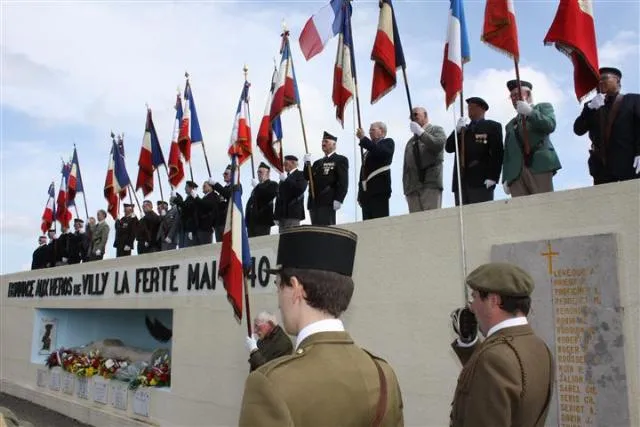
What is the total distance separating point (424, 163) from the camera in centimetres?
567

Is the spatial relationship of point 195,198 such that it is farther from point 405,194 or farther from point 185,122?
point 405,194

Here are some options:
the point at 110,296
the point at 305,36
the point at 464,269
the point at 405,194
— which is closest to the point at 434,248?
the point at 464,269

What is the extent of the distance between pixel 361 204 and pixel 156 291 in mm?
4020

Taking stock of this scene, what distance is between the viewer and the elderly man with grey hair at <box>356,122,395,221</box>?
6141 mm

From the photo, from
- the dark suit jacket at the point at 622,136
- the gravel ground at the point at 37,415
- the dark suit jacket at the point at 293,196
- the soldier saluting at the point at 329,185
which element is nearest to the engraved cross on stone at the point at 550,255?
the dark suit jacket at the point at 622,136

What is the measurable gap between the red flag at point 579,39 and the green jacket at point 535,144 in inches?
15.5

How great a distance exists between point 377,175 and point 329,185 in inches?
31.4

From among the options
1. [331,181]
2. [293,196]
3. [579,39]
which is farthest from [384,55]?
[293,196]

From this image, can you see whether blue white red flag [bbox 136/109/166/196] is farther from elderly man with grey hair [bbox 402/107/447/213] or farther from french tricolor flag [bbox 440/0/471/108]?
french tricolor flag [bbox 440/0/471/108]

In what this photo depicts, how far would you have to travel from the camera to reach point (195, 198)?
9500mm

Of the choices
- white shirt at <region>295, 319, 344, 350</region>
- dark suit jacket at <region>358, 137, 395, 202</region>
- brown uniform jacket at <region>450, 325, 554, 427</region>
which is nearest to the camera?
white shirt at <region>295, 319, 344, 350</region>

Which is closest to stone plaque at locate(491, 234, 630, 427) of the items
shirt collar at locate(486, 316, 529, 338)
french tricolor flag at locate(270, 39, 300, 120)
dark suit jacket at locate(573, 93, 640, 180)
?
dark suit jacket at locate(573, 93, 640, 180)

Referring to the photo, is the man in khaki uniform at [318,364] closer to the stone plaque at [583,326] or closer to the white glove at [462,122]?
the stone plaque at [583,326]

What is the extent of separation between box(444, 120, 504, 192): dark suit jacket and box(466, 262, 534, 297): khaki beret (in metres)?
2.93
